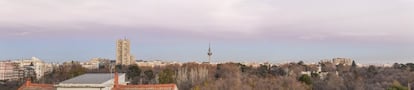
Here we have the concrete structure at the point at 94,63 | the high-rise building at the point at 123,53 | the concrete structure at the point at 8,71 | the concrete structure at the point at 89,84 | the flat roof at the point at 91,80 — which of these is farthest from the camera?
the high-rise building at the point at 123,53

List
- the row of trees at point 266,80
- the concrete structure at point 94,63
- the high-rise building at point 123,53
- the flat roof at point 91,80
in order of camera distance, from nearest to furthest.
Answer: the flat roof at point 91,80
the row of trees at point 266,80
the concrete structure at point 94,63
the high-rise building at point 123,53

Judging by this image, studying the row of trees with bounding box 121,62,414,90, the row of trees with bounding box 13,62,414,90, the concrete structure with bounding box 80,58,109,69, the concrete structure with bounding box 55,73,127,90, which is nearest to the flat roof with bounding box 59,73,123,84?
the concrete structure with bounding box 55,73,127,90

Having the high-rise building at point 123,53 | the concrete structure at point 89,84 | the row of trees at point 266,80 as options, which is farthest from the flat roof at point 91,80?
the high-rise building at point 123,53

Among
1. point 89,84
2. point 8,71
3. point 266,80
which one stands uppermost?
point 89,84

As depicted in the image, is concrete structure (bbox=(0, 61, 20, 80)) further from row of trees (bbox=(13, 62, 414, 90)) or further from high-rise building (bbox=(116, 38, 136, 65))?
row of trees (bbox=(13, 62, 414, 90))

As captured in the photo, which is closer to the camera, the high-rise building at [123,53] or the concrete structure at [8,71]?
the concrete structure at [8,71]

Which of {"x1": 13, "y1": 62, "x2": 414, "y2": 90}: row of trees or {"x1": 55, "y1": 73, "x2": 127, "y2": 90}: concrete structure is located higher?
{"x1": 55, "y1": 73, "x2": 127, "y2": 90}: concrete structure

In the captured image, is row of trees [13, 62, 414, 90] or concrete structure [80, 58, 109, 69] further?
concrete structure [80, 58, 109, 69]

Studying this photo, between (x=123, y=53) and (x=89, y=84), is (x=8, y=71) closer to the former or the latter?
(x=123, y=53)

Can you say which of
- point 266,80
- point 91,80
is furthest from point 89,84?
point 266,80

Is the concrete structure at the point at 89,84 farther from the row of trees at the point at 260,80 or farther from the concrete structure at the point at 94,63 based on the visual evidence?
the concrete structure at the point at 94,63

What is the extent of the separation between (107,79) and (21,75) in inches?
2703

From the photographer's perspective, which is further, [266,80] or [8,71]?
[8,71]

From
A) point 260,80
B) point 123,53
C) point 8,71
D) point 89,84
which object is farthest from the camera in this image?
point 123,53
